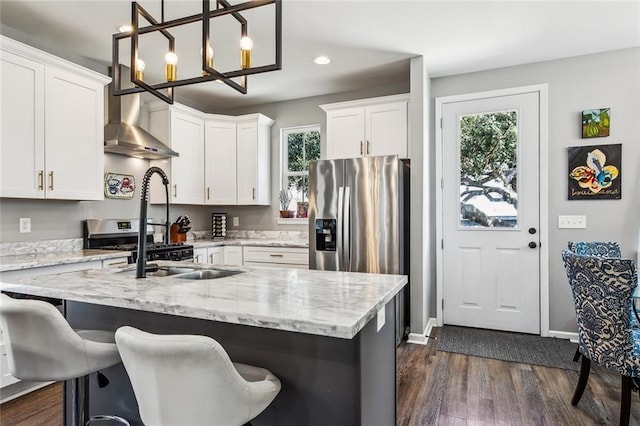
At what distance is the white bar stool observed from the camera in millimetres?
1298

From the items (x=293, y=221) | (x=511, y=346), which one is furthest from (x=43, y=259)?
(x=511, y=346)

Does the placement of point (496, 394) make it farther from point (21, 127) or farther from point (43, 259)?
point (21, 127)

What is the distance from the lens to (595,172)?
10.9ft

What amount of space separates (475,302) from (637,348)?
190 cm

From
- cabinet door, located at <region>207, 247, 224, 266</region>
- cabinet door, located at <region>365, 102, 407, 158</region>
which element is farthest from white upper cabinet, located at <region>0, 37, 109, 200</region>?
cabinet door, located at <region>365, 102, 407, 158</region>

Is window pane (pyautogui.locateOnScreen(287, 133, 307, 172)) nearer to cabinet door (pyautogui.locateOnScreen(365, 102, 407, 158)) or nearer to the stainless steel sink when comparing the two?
cabinet door (pyautogui.locateOnScreen(365, 102, 407, 158))

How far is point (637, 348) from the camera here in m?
1.88

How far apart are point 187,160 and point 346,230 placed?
2.16 metres

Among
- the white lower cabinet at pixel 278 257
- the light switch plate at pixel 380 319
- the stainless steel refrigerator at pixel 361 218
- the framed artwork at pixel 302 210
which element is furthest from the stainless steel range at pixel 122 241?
the light switch plate at pixel 380 319

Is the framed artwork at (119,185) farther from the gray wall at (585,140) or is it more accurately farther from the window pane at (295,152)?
the gray wall at (585,140)

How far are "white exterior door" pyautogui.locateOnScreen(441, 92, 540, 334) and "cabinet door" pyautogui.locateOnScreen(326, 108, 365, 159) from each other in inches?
36.2

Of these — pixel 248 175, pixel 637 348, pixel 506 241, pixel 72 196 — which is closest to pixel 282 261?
pixel 248 175

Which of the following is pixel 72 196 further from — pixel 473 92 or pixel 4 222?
pixel 473 92

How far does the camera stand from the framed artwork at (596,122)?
329 cm
